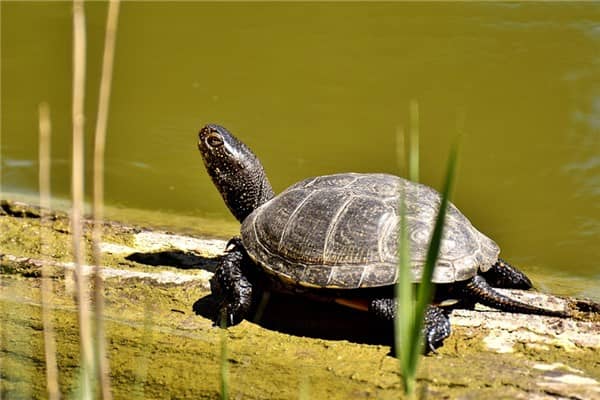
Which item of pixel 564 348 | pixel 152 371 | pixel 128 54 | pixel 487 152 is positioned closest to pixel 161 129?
pixel 128 54

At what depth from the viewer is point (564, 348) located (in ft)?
12.3

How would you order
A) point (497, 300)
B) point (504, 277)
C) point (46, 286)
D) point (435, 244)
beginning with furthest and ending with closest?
point (504, 277)
point (497, 300)
point (46, 286)
point (435, 244)

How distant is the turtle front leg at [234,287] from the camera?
4172 millimetres

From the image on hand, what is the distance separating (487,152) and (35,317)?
4.41 metres

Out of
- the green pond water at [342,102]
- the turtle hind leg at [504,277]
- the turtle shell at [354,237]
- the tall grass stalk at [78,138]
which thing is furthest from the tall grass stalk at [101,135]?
the green pond water at [342,102]

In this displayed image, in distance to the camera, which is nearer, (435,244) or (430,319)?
(435,244)

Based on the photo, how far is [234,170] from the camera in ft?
15.8

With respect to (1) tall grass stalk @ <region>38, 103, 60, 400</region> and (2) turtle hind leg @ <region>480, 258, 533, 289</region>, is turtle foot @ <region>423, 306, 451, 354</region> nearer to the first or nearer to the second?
(2) turtle hind leg @ <region>480, 258, 533, 289</region>

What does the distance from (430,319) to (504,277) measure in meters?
0.82

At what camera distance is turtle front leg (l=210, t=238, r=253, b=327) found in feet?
13.7

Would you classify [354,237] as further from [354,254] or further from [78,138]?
[78,138]

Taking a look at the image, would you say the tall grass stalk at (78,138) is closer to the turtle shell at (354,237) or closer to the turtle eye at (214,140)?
the turtle shell at (354,237)

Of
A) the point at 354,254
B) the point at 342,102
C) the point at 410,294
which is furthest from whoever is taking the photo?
the point at 342,102

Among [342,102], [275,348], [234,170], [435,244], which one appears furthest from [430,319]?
[342,102]
